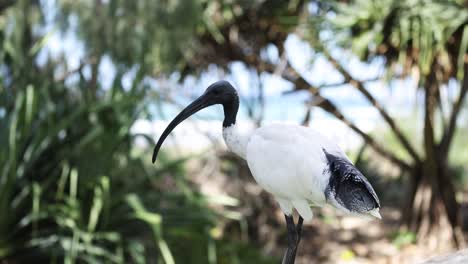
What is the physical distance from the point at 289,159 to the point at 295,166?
0.10 ft

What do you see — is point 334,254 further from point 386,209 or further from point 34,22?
point 34,22

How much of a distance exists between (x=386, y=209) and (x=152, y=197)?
138 inches

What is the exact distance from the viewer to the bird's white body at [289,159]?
165 cm

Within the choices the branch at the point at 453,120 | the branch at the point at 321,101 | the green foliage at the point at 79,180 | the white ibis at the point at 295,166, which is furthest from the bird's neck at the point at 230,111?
the branch at the point at 453,120

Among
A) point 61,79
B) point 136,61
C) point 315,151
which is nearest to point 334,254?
point 136,61

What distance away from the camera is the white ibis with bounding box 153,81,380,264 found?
1564mm

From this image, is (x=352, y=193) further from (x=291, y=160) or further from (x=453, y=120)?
(x=453, y=120)

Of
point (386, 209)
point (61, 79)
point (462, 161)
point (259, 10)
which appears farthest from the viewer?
point (462, 161)

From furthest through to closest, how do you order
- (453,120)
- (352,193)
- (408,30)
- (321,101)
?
(453,120) < (321,101) < (408,30) < (352,193)

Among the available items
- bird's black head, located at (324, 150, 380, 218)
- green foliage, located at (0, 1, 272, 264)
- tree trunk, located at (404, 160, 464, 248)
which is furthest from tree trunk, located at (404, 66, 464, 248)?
bird's black head, located at (324, 150, 380, 218)

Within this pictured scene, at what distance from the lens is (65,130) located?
3.57 metres

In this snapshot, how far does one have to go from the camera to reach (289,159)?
66.7 inches

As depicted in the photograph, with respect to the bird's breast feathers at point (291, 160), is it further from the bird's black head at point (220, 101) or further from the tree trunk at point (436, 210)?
the tree trunk at point (436, 210)

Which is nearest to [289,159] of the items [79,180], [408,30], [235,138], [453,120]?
[235,138]
